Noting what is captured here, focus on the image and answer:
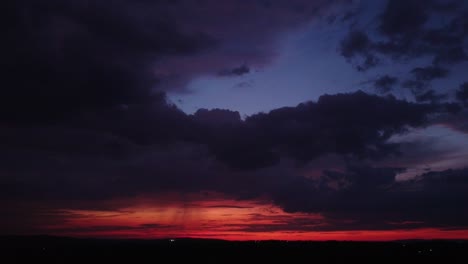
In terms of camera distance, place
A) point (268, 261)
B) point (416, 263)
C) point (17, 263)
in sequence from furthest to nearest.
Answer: point (268, 261) → point (416, 263) → point (17, 263)

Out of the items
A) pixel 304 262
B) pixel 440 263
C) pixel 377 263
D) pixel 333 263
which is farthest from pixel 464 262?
pixel 304 262

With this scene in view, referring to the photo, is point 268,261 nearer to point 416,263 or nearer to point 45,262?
point 416,263

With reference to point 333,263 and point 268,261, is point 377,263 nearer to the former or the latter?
point 333,263

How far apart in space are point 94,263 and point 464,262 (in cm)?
11564

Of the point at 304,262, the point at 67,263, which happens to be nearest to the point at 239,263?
the point at 304,262

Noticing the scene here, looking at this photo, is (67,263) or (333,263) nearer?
(67,263)

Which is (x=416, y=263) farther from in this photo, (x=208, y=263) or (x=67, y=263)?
(x=67, y=263)

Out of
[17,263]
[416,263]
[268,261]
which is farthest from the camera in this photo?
[268,261]

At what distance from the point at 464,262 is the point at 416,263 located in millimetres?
13981

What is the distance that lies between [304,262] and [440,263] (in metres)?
42.9

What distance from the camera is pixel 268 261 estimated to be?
158 metres

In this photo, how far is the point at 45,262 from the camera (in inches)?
5699

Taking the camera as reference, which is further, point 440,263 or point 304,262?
point 304,262

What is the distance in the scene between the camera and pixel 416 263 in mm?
147125
